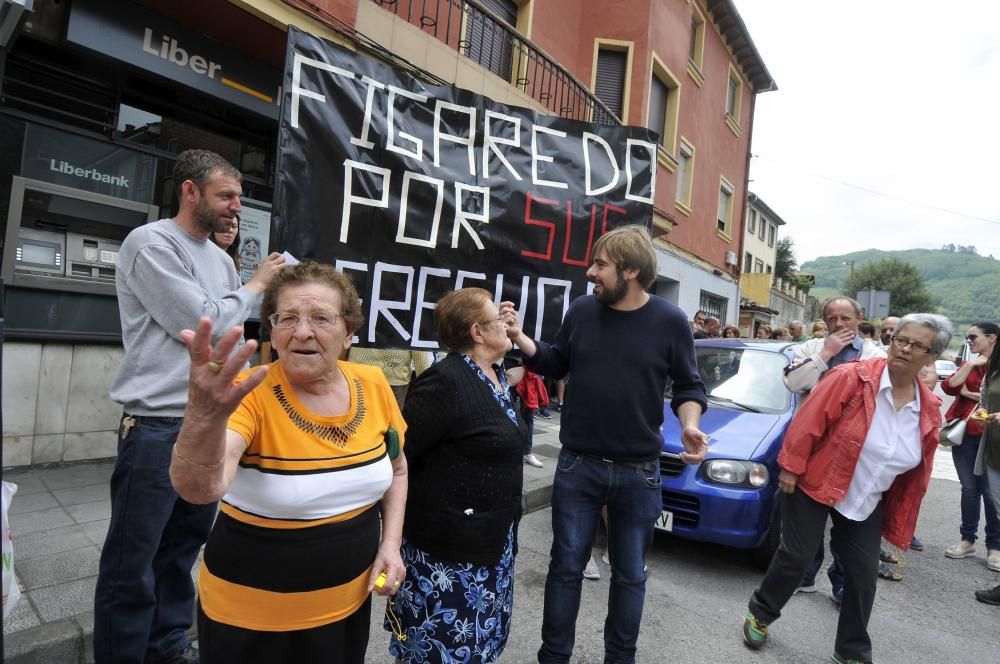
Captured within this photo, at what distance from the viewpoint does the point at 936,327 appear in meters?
2.95

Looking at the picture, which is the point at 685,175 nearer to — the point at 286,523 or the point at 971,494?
the point at 971,494

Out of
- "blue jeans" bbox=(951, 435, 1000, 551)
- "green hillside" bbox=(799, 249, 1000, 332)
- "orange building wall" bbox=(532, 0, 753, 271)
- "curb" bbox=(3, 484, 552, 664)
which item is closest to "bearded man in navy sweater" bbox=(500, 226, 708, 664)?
"curb" bbox=(3, 484, 552, 664)

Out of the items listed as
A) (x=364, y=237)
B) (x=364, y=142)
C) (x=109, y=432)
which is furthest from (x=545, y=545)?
(x=109, y=432)

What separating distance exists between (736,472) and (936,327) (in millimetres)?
1603

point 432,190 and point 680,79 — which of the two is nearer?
point 432,190

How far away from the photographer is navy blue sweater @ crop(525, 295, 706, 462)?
101 inches

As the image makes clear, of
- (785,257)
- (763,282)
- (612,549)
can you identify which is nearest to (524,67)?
(612,549)

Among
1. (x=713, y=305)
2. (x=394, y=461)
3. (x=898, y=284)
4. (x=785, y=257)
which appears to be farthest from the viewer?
(x=898, y=284)

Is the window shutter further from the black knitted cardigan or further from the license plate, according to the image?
the black knitted cardigan

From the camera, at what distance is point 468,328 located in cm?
220

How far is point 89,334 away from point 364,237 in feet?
13.0

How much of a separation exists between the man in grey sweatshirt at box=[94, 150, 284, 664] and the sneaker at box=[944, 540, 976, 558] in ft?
18.4

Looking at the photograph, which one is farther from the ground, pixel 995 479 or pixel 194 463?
pixel 194 463

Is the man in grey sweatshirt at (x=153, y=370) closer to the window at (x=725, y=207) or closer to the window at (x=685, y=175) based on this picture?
the window at (x=685, y=175)
